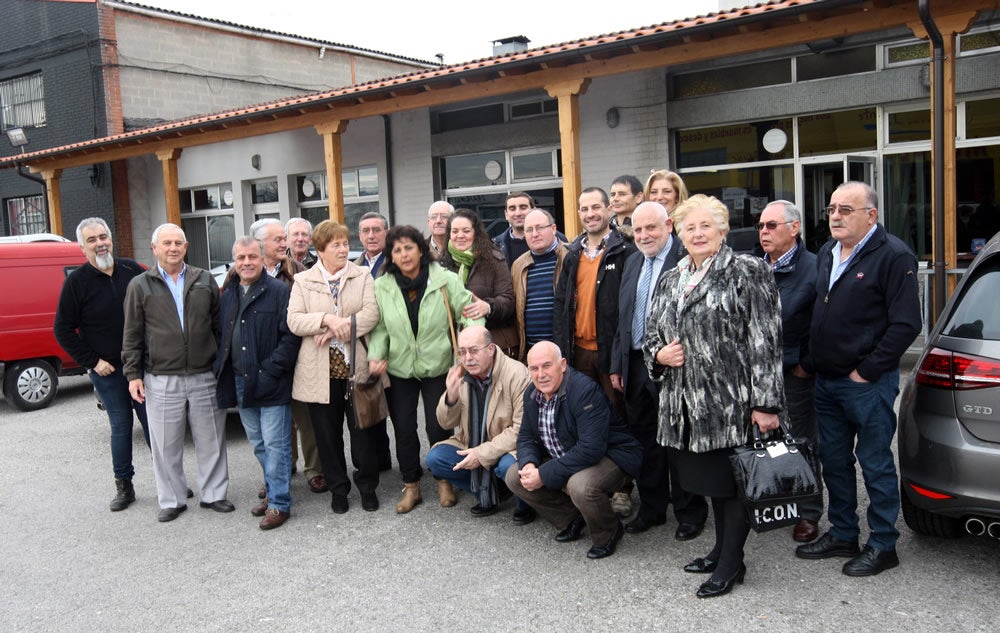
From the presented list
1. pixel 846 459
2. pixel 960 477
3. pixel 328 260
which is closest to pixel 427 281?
pixel 328 260

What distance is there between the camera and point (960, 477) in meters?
3.60

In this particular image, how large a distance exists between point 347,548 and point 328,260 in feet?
5.83

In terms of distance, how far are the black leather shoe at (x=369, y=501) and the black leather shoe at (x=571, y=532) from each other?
132 centimetres

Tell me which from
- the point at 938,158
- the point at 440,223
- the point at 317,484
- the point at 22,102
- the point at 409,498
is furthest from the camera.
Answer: the point at 22,102

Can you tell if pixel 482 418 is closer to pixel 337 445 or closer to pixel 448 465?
pixel 448 465

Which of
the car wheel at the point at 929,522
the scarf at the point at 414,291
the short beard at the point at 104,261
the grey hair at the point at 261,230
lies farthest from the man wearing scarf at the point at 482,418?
the short beard at the point at 104,261

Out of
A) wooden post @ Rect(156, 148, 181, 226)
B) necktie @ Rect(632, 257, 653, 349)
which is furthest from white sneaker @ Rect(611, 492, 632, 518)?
wooden post @ Rect(156, 148, 181, 226)

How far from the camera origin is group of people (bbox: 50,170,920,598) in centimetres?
378

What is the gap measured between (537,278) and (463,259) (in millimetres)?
518

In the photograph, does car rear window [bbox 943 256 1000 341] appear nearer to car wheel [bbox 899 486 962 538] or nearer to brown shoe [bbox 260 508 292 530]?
car wheel [bbox 899 486 962 538]

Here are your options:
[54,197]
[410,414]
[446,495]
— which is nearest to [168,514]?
[410,414]

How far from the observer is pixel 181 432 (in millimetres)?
5484

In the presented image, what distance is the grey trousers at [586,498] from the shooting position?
4.29 metres

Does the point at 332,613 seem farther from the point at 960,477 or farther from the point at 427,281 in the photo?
the point at 960,477
